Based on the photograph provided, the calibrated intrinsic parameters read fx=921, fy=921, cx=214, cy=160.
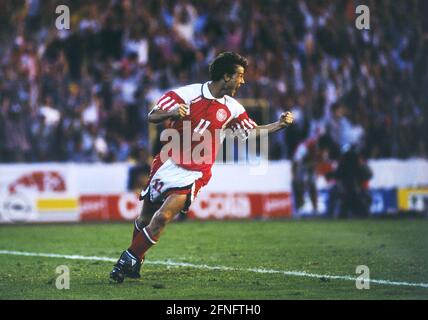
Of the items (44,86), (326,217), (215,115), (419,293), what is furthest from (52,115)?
(419,293)

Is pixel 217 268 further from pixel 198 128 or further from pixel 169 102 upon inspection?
pixel 169 102

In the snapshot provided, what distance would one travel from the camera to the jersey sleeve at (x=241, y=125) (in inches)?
431

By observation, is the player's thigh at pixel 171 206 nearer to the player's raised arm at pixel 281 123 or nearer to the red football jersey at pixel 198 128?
the red football jersey at pixel 198 128

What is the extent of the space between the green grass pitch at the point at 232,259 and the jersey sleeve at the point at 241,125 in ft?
5.53

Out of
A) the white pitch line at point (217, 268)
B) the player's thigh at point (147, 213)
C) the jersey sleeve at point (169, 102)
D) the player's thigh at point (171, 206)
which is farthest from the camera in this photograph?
the player's thigh at point (147, 213)

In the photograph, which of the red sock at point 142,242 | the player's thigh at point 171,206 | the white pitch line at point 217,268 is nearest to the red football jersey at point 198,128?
the player's thigh at point 171,206

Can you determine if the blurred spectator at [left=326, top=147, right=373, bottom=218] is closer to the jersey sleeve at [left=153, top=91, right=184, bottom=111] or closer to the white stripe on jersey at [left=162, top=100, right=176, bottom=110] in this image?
the jersey sleeve at [left=153, top=91, right=184, bottom=111]

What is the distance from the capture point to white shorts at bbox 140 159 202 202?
1042 cm

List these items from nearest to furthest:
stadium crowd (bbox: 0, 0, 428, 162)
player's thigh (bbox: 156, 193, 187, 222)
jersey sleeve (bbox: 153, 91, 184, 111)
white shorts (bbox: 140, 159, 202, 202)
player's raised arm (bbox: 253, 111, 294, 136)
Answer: jersey sleeve (bbox: 153, 91, 184, 111)
player's thigh (bbox: 156, 193, 187, 222)
white shorts (bbox: 140, 159, 202, 202)
player's raised arm (bbox: 253, 111, 294, 136)
stadium crowd (bbox: 0, 0, 428, 162)

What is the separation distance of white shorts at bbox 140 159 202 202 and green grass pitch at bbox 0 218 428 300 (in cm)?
101

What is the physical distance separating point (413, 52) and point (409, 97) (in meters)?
1.27

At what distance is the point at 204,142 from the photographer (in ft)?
34.6

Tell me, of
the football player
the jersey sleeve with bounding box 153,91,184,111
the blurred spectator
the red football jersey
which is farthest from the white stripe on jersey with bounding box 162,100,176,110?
the blurred spectator
